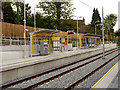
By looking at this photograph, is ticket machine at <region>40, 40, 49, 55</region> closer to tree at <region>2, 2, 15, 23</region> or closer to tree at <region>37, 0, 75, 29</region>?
tree at <region>37, 0, 75, 29</region>

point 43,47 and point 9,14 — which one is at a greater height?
point 9,14

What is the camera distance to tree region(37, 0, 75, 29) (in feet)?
108

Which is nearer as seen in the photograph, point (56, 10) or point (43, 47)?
point (43, 47)

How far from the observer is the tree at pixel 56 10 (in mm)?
32875

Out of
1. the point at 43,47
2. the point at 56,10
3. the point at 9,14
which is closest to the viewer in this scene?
the point at 43,47

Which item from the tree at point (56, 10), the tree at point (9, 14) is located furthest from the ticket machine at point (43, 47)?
the tree at point (9, 14)

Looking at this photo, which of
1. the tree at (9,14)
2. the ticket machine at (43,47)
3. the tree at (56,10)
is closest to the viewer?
the ticket machine at (43,47)

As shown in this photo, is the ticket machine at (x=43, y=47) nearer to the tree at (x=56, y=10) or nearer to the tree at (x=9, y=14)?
the tree at (x=56, y=10)

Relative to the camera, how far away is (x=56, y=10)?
3275 centimetres

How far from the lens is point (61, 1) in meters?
34.0

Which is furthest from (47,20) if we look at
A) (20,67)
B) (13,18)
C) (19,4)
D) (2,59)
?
(20,67)

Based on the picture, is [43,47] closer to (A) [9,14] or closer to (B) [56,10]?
(B) [56,10]

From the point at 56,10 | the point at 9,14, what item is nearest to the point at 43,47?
the point at 56,10

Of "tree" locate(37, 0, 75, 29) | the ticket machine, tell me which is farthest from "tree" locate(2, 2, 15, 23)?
the ticket machine
